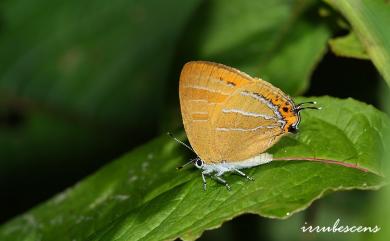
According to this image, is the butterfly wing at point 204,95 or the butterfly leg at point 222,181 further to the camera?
the butterfly wing at point 204,95

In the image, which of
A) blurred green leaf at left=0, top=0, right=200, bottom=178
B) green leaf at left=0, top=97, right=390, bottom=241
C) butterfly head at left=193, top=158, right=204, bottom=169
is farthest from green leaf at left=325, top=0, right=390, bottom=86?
blurred green leaf at left=0, top=0, right=200, bottom=178

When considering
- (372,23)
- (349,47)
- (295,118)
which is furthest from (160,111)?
(372,23)

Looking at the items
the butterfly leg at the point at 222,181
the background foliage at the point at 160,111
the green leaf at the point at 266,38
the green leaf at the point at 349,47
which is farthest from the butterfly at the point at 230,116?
the green leaf at the point at 266,38

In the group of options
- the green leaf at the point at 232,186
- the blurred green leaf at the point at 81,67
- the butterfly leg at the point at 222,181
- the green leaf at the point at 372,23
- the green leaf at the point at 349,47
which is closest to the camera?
the green leaf at the point at 372,23

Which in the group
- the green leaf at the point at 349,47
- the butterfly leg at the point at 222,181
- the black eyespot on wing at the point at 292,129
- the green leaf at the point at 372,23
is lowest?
the butterfly leg at the point at 222,181

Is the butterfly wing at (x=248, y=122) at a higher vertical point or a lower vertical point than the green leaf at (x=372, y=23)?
lower

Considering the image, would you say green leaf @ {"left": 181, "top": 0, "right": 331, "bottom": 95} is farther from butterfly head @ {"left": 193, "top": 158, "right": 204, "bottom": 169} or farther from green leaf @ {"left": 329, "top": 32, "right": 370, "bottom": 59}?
butterfly head @ {"left": 193, "top": 158, "right": 204, "bottom": 169}

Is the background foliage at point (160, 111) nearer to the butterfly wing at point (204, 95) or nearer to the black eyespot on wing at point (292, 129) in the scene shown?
the black eyespot on wing at point (292, 129)
